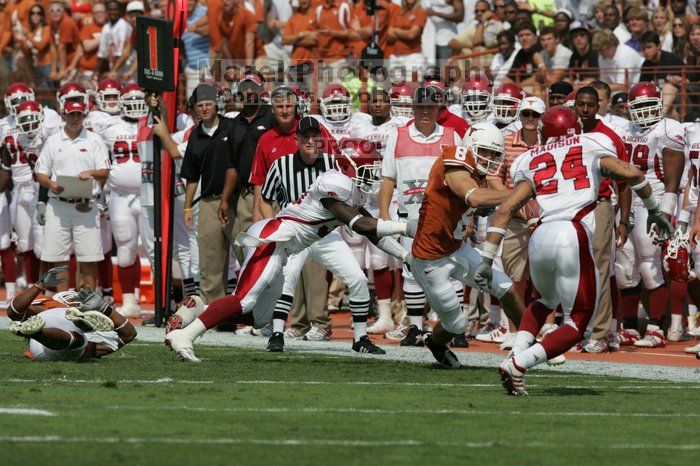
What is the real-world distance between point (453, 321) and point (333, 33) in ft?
26.3

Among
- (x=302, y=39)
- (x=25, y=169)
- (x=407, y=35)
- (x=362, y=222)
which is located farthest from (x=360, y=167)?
(x=302, y=39)

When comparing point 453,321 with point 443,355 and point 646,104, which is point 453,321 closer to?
point 443,355

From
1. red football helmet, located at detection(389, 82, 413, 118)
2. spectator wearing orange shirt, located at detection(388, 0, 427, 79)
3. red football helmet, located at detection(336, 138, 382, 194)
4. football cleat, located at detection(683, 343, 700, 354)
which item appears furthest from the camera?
spectator wearing orange shirt, located at detection(388, 0, 427, 79)

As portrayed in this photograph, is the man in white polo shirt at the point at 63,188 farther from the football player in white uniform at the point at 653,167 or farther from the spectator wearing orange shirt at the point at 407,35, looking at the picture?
the football player in white uniform at the point at 653,167

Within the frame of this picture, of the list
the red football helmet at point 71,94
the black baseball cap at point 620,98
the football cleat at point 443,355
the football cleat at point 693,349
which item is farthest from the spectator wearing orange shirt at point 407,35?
the football cleat at point 443,355

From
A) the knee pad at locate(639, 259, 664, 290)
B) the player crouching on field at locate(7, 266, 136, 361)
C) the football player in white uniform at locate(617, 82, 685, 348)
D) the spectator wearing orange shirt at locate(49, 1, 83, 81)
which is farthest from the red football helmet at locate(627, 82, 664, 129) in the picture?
the spectator wearing orange shirt at locate(49, 1, 83, 81)

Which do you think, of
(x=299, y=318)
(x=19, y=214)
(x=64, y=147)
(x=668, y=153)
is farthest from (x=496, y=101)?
(x=19, y=214)

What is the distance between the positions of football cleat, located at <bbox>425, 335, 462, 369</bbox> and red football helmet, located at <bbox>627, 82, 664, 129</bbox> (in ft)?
10.2

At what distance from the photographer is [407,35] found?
1625 centimetres

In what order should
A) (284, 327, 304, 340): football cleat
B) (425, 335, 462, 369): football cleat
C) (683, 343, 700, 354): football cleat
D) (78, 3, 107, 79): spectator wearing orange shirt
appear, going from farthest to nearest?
(78, 3, 107, 79): spectator wearing orange shirt
(284, 327, 304, 340): football cleat
(683, 343, 700, 354): football cleat
(425, 335, 462, 369): football cleat

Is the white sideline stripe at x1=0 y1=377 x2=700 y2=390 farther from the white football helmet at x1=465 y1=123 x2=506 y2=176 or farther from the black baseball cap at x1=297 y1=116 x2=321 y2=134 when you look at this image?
the black baseball cap at x1=297 y1=116 x2=321 y2=134

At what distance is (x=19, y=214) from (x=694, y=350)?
7.26m

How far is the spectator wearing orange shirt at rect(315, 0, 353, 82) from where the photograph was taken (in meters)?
16.4

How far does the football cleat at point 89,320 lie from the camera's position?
9016 mm
